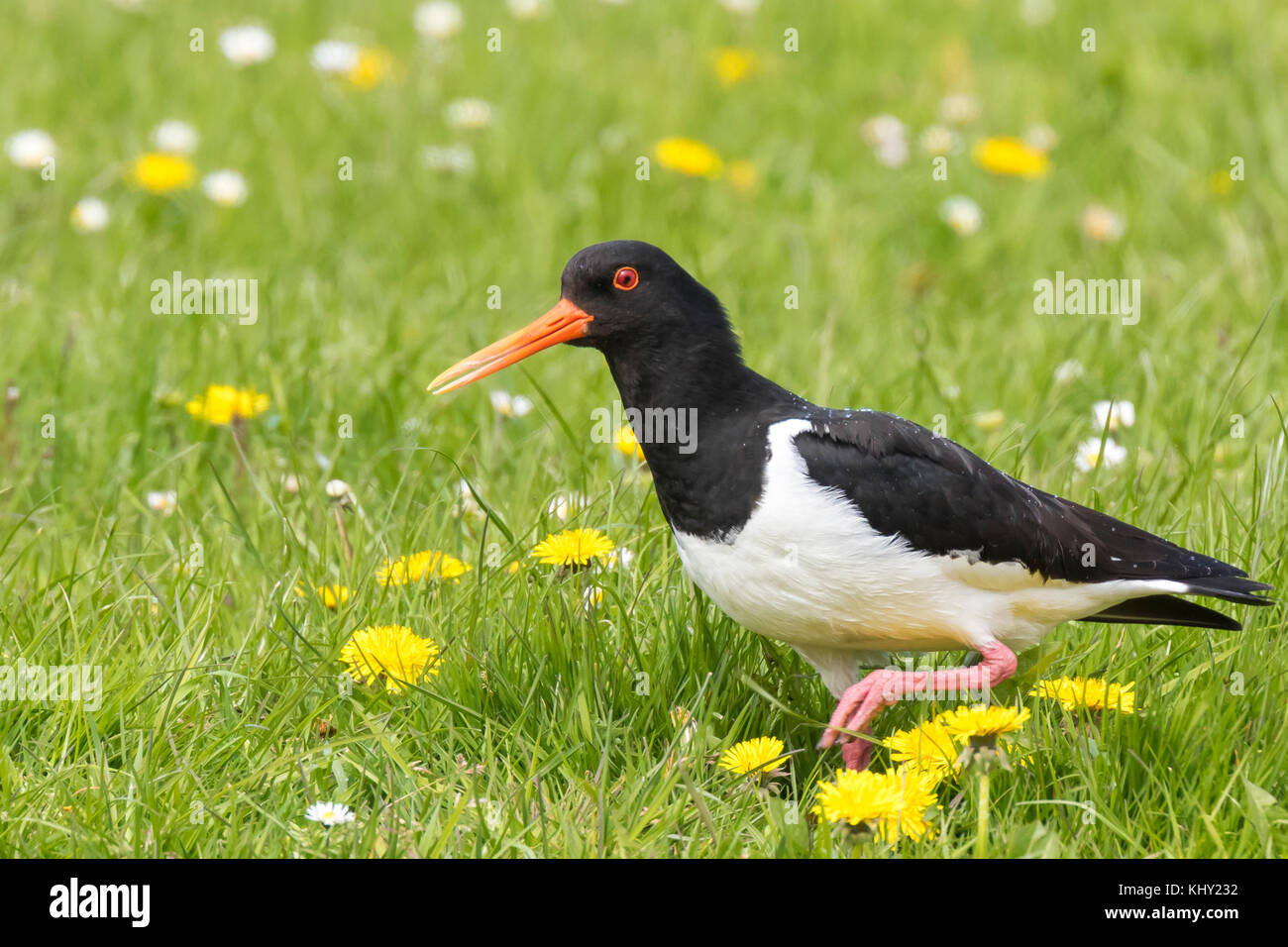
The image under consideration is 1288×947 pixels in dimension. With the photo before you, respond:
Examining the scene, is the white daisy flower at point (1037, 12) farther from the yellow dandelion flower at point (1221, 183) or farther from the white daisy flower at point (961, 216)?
the white daisy flower at point (961, 216)

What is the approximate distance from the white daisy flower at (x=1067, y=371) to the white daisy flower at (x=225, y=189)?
3.57 metres

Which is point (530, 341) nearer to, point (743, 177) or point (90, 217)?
point (90, 217)

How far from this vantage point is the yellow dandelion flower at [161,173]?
6.55 m

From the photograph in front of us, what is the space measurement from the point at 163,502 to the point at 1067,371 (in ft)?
9.83

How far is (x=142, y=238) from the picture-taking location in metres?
6.46

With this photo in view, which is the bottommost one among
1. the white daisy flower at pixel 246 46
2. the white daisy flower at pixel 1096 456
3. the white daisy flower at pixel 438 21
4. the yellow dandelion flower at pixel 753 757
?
the yellow dandelion flower at pixel 753 757

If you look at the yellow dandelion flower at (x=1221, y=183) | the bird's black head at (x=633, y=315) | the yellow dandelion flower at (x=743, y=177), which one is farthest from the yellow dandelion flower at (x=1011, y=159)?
the bird's black head at (x=633, y=315)

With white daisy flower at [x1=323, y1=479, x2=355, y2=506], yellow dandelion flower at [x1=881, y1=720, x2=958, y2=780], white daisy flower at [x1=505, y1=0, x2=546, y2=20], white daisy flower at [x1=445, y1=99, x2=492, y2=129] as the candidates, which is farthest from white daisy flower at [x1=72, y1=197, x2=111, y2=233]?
yellow dandelion flower at [x1=881, y1=720, x2=958, y2=780]

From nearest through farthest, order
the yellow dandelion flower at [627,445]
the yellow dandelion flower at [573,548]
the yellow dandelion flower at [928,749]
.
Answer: the yellow dandelion flower at [928,749] → the yellow dandelion flower at [573,548] → the yellow dandelion flower at [627,445]

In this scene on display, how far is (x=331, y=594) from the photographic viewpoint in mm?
3787

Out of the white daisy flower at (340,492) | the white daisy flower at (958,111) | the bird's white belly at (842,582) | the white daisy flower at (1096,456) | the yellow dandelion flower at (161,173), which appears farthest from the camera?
the white daisy flower at (958,111)

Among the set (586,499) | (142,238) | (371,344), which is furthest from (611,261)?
(142,238)

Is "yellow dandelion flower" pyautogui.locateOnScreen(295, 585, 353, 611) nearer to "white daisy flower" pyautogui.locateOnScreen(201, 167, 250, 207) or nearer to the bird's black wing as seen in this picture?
the bird's black wing
